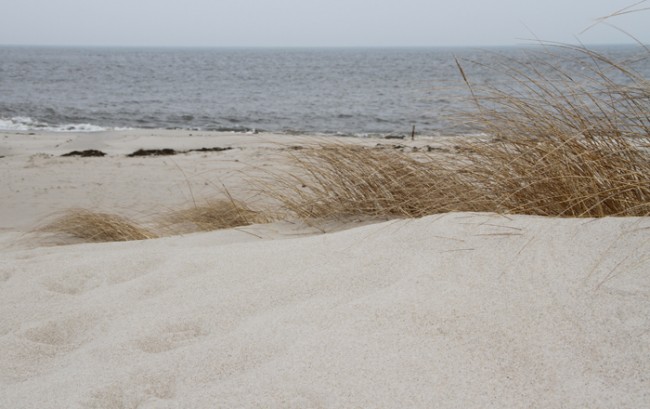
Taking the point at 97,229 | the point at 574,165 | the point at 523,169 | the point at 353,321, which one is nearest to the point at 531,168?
the point at 523,169

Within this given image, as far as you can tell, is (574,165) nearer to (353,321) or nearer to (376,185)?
(376,185)

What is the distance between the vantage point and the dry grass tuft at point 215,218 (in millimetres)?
3701

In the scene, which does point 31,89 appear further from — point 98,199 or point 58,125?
point 98,199

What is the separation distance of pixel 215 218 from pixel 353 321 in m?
2.37

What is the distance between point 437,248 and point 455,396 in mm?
770

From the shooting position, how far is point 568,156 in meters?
2.45

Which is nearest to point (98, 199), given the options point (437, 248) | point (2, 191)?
point (2, 191)

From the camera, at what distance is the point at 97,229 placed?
12.7 ft

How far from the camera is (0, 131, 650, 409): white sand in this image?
1.40m

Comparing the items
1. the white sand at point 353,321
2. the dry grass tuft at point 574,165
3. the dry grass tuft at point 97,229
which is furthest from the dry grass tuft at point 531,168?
the dry grass tuft at point 97,229

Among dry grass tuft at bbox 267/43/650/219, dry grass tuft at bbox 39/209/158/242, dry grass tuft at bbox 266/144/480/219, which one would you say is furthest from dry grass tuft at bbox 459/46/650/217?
dry grass tuft at bbox 39/209/158/242

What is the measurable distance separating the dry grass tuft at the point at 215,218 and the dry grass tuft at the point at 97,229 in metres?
0.23

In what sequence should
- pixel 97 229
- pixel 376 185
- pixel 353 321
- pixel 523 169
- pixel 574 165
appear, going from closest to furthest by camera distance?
pixel 353 321
pixel 574 165
pixel 523 169
pixel 376 185
pixel 97 229

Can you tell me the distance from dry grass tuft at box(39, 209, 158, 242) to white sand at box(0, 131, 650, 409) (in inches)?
43.3
